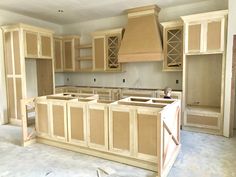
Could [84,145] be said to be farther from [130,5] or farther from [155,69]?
[130,5]

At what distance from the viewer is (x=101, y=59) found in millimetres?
6113

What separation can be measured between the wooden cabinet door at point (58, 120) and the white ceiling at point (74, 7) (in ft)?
8.97

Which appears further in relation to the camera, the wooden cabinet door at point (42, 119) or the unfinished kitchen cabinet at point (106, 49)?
the unfinished kitchen cabinet at point (106, 49)

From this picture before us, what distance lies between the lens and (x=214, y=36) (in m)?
4.16

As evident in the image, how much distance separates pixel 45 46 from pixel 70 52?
3.77 feet

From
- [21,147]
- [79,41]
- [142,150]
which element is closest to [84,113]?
[142,150]

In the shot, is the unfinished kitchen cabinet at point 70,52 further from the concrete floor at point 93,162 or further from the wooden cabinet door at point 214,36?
the wooden cabinet door at point 214,36

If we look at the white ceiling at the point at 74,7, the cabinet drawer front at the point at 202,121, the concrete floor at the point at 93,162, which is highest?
the white ceiling at the point at 74,7

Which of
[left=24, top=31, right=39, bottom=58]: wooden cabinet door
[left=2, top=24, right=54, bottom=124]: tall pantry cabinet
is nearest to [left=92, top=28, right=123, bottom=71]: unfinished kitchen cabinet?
[left=2, top=24, right=54, bottom=124]: tall pantry cabinet

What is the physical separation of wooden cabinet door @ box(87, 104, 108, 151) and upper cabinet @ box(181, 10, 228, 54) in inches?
106

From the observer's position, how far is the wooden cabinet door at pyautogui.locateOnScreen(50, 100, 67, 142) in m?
3.54

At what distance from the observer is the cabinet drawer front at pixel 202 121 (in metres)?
4.23

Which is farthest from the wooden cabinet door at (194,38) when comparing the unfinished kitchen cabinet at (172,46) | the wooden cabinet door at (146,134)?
the wooden cabinet door at (146,134)

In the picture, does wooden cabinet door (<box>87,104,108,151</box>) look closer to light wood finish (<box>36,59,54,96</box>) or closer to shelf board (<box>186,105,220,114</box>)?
shelf board (<box>186,105,220,114</box>)
